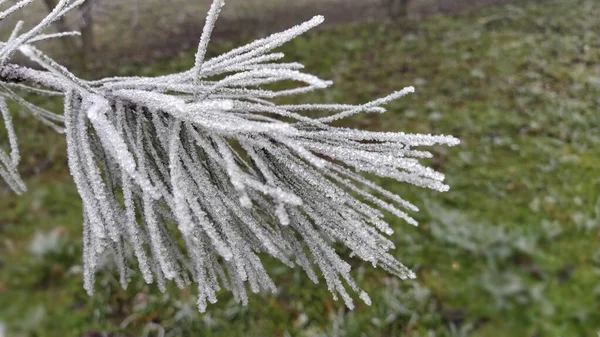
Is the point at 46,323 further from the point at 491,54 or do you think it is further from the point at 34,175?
the point at 491,54

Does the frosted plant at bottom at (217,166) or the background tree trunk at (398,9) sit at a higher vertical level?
the frosted plant at bottom at (217,166)

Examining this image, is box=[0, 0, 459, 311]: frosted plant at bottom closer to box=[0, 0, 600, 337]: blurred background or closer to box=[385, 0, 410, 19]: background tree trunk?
box=[0, 0, 600, 337]: blurred background

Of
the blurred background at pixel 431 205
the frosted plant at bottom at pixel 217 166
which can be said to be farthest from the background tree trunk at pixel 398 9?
the frosted plant at bottom at pixel 217 166

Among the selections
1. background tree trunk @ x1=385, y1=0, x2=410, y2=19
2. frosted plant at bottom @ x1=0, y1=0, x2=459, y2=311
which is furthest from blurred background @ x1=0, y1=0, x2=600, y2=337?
frosted plant at bottom @ x1=0, y1=0, x2=459, y2=311

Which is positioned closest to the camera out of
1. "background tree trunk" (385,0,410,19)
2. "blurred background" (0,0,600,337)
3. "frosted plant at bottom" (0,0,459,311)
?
"frosted plant at bottom" (0,0,459,311)

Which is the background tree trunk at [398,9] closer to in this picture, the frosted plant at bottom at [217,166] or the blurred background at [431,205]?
the blurred background at [431,205]

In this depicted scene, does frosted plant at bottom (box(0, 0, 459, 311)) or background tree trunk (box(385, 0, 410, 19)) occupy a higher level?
frosted plant at bottom (box(0, 0, 459, 311))

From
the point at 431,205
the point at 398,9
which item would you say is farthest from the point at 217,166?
the point at 398,9
